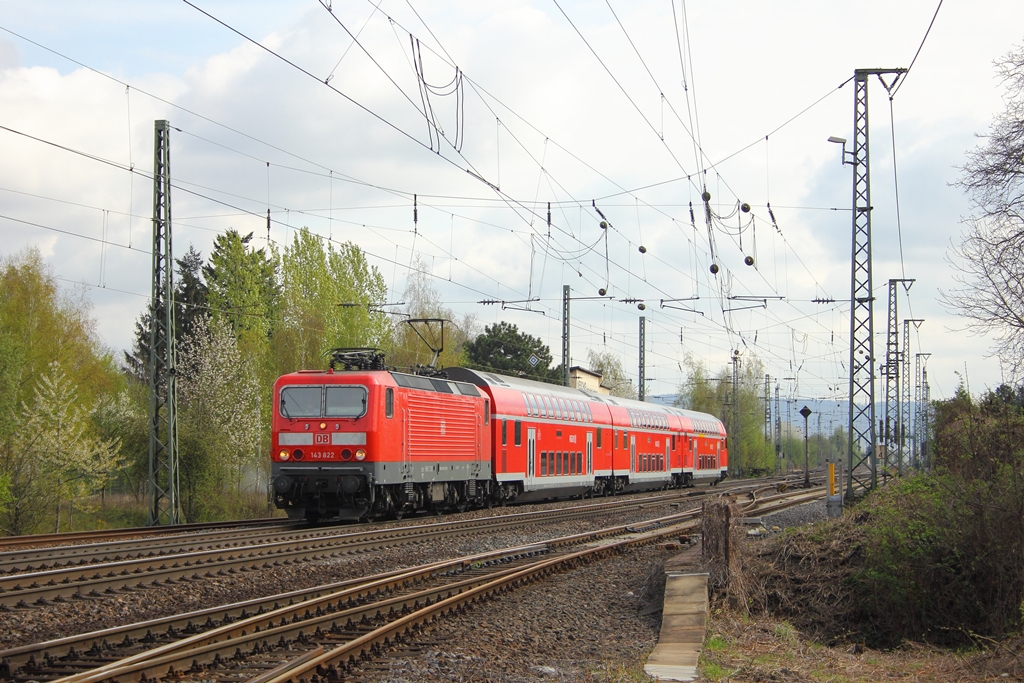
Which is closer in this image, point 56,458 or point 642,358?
point 56,458

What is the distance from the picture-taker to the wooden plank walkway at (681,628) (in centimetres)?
923

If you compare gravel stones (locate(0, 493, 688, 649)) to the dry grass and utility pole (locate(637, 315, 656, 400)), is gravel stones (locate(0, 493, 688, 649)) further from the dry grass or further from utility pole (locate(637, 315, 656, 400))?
utility pole (locate(637, 315, 656, 400))

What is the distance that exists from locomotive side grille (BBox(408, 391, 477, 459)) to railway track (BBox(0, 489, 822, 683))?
8.04 metres

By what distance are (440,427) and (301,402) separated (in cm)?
383

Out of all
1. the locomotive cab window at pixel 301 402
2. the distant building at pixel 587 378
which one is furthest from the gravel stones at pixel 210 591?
the distant building at pixel 587 378

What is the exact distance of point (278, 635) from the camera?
32.0ft

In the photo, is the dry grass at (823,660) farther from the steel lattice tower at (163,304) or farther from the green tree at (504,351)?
the green tree at (504,351)

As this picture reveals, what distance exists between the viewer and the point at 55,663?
852cm

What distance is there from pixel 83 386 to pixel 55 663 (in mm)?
41078

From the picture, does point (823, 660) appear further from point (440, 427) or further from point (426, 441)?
point (440, 427)

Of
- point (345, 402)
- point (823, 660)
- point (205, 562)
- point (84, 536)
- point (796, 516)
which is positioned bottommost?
point (796, 516)

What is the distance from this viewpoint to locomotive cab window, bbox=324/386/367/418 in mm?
21344

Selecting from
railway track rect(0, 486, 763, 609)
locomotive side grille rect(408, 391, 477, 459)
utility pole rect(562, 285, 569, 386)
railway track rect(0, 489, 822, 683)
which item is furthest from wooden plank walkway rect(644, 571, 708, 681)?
utility pole rect(562, 285, 569, 386)

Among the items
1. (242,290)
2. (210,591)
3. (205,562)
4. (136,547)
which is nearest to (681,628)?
(210,591)
